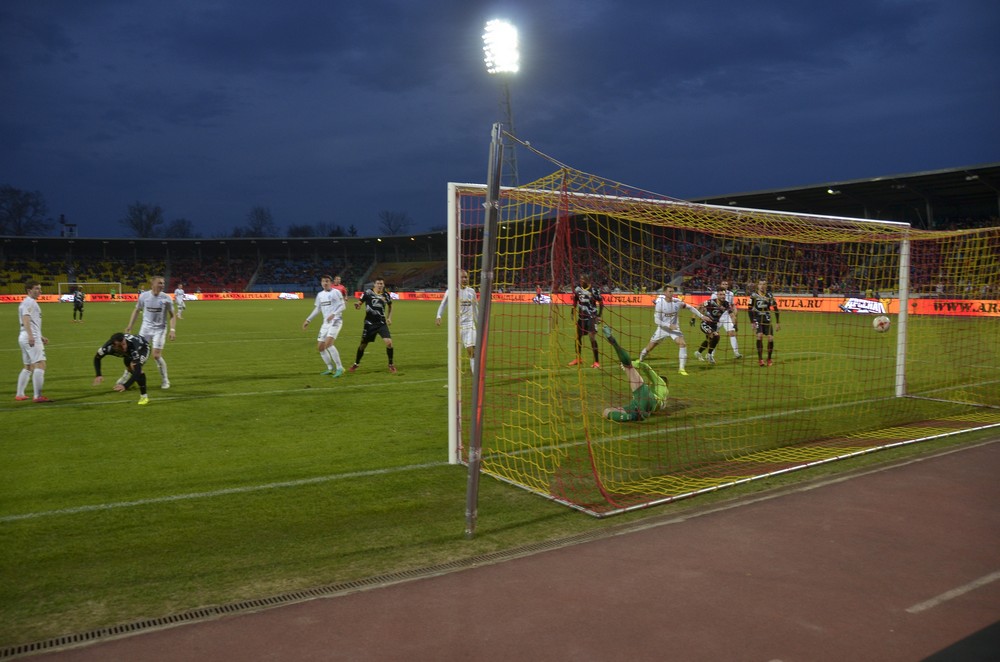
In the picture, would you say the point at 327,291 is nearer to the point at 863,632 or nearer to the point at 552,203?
the point at 552,203

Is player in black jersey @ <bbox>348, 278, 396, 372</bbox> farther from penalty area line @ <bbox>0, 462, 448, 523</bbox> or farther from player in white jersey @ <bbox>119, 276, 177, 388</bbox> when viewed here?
penalty area line @ <bbox>0, 462, 448, 523</bbox>

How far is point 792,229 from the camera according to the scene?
9531 millimetres

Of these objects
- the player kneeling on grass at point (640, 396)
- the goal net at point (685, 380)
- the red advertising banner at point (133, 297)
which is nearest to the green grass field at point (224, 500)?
the goal net at point (685, 380)

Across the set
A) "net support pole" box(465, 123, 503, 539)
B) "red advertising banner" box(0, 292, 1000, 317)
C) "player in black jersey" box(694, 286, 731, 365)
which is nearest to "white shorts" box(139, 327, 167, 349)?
"red advertising banner" box(0, 292, 1000, 317)

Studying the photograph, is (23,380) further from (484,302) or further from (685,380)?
(685,380)

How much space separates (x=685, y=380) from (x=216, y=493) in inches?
362

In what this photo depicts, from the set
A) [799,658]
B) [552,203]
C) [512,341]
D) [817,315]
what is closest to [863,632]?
[799,658]

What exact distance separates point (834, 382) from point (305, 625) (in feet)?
37.9

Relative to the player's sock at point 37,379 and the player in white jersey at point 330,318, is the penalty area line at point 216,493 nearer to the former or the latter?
the player's sock at point 37,379

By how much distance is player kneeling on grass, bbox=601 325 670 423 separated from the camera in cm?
898

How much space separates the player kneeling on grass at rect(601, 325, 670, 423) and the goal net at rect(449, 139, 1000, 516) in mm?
143

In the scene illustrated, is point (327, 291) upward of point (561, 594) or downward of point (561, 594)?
upward

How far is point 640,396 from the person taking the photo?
914 cm

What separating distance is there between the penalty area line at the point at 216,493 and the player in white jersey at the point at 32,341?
237 inches
